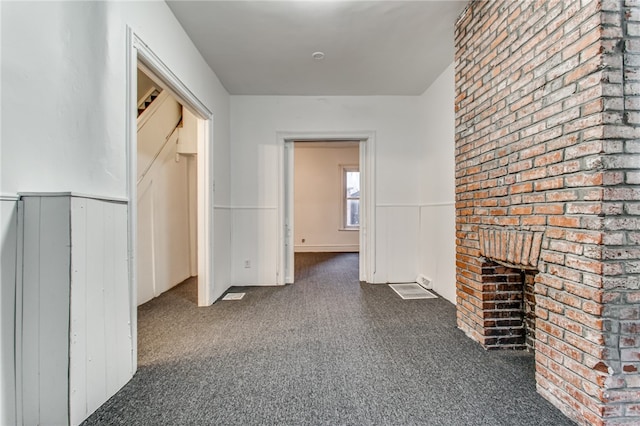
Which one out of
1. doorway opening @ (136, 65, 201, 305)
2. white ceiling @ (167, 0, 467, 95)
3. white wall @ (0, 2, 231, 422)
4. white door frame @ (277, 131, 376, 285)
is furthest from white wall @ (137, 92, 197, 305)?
white wall @ (0, 2, 231, 422)

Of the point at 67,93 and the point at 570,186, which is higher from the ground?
the point at 67,93

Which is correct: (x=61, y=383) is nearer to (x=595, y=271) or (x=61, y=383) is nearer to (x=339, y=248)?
(x=595, y=271)

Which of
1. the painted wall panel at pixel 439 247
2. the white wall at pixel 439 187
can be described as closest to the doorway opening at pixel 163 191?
the white wall at pixel 439 187

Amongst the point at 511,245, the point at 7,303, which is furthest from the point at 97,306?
the point at 511,245

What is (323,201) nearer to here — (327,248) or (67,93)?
(327,248)

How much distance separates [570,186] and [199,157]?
285 centimetres

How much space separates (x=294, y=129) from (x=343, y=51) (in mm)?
1246

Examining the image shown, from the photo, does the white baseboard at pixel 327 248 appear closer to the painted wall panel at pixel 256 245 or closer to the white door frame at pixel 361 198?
the white door frame at pixel 361 198

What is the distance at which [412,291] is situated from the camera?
3350 mm

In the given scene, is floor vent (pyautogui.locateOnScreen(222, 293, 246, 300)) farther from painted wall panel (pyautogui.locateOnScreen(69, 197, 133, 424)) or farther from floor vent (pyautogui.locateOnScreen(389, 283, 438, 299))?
floor vent (pyautogui.locateOnScreen(389, 283, 438, 299))

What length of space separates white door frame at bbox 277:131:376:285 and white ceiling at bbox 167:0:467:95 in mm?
573

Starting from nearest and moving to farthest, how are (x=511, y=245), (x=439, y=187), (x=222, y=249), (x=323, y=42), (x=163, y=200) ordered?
(x=511, y=245) < (x=323, y=42) < (x=439, y=187) < (x=222, y=249) < (x=163, y=200)

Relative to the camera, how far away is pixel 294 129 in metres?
3.73

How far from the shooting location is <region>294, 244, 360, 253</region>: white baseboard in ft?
22.6
